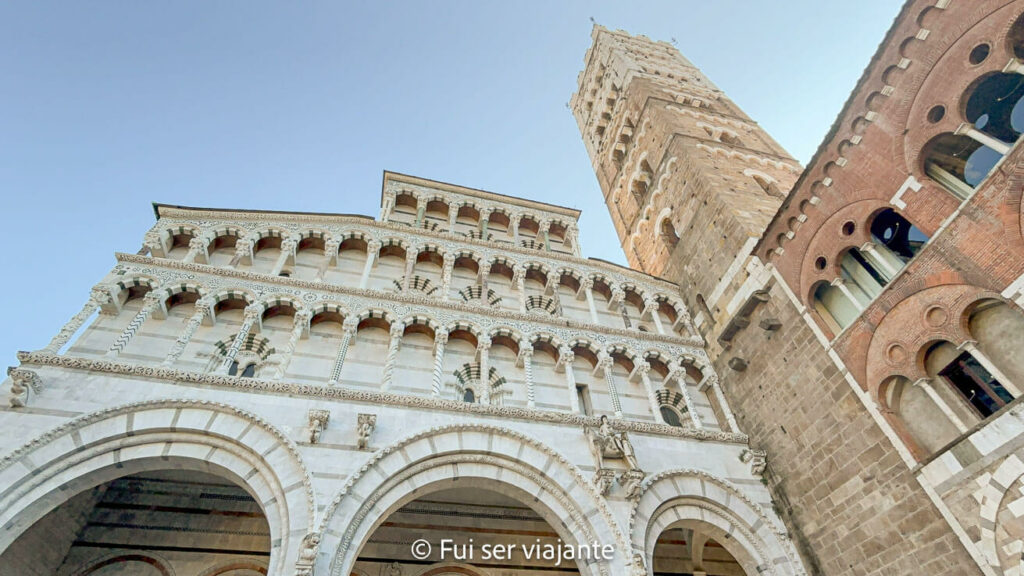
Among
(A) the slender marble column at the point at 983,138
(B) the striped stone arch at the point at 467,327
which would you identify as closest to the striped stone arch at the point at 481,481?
(B) the striped stone arch at the point at 467,327

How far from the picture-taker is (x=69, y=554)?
7848 mm

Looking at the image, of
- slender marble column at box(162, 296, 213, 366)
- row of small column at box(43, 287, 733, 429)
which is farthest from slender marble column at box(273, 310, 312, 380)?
slender marble column at box(162, 296, 213, 366)

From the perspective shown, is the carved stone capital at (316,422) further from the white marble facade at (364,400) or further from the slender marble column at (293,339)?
the slender marble column at (293,339)

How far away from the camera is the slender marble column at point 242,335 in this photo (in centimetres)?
814

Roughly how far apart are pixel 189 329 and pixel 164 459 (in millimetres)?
2391

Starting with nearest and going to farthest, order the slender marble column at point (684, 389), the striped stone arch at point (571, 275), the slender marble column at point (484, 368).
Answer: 1. the slender marble column at point (484, 368)
2. the slender marble column at point (684, 389)
3. the striped stone arch at point (571, 275)

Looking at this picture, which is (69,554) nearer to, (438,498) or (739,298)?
(438,498)

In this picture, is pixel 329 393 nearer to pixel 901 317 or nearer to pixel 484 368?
pixel 484 368

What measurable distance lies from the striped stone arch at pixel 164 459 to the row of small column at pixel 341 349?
39.3 inches

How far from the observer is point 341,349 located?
8.98 metres

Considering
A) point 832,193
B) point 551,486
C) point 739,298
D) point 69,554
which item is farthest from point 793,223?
point 69,554

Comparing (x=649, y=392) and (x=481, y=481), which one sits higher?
(x=649, y=392)

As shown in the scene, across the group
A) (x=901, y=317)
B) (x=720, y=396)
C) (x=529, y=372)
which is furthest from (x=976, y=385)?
(x=529, y=372)

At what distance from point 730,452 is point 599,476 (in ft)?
10.6
